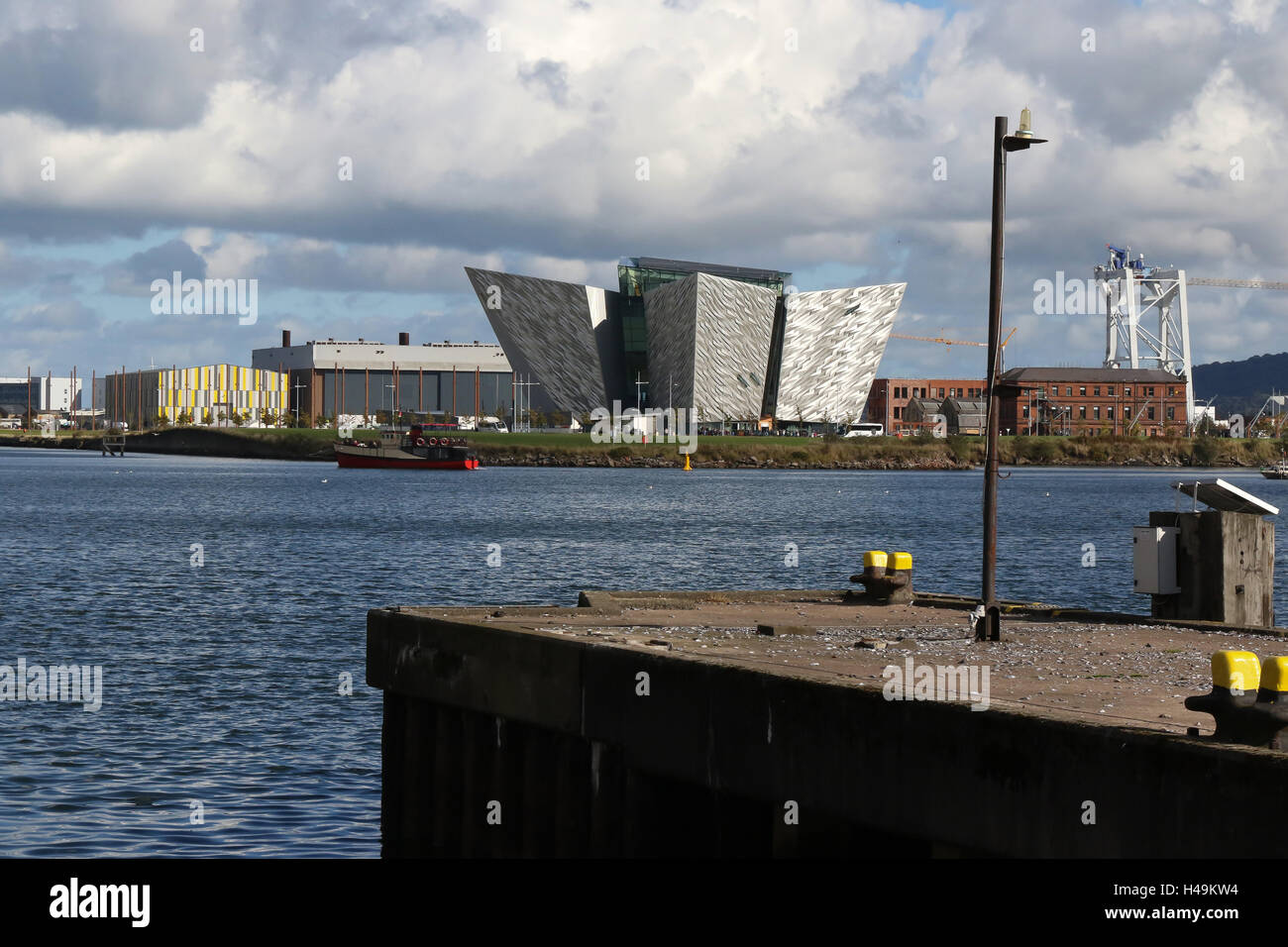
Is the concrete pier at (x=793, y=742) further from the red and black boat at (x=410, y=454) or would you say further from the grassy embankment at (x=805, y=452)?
the grassy embankment at (x=805, y=452)

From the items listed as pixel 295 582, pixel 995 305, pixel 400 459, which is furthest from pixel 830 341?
pixel 995 305

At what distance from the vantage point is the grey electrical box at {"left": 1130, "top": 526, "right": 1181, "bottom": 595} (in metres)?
17.1

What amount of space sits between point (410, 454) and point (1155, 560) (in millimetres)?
146401

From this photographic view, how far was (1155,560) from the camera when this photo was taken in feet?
56.9

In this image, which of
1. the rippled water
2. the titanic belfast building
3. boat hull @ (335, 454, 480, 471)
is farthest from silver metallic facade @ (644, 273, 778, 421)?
the rippled water

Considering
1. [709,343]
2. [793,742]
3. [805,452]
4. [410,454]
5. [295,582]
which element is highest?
[709,343]

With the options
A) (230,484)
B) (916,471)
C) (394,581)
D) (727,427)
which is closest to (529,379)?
(727,427)

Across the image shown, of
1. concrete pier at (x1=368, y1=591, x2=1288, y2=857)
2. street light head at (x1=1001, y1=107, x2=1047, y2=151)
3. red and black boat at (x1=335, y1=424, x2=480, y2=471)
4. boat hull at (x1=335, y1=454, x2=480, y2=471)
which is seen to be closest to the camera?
concrete pier at (x1=368, y1=591, x2=1288, y2=857)

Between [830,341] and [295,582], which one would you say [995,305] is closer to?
[295,582]

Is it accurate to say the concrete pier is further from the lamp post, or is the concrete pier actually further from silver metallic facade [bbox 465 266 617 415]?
silver metallic facade [bbox 465 266 617 415]

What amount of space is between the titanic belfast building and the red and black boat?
22031 millimetres

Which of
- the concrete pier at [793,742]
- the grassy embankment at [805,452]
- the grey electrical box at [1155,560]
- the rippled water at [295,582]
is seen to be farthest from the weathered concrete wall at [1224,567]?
the grassy embankment at [805,452]
